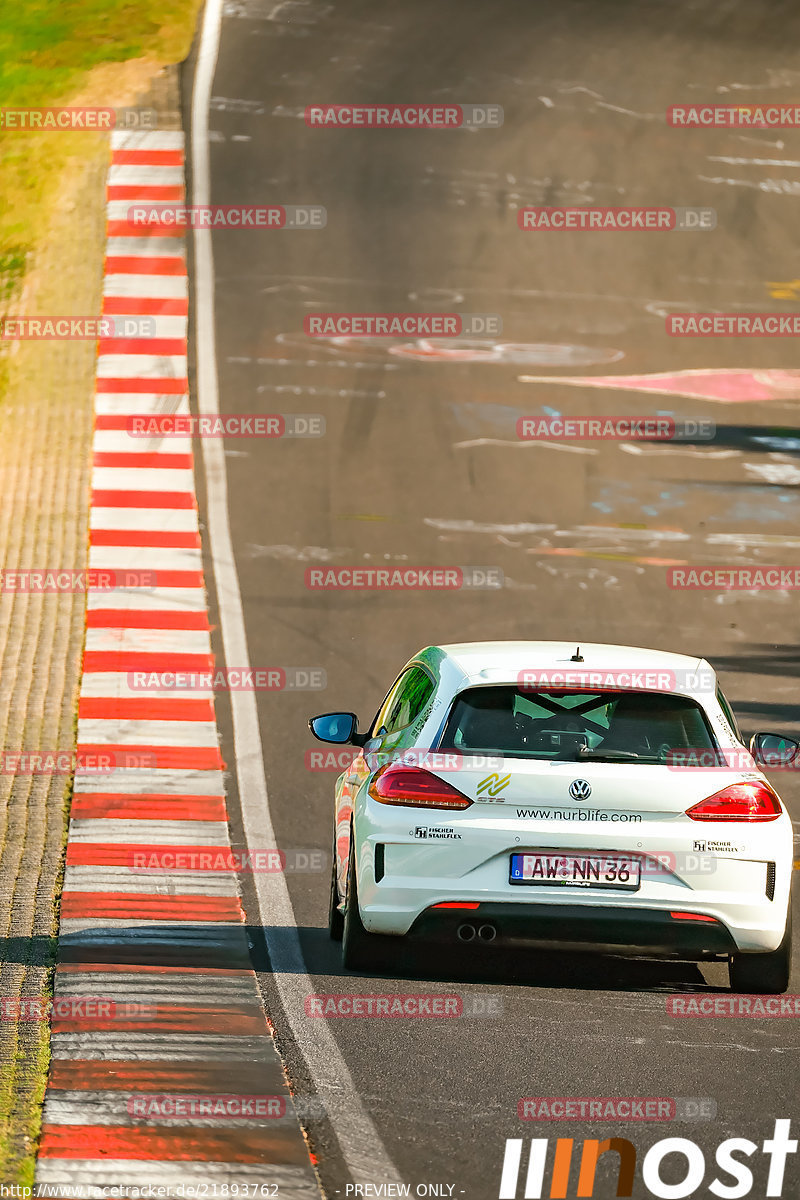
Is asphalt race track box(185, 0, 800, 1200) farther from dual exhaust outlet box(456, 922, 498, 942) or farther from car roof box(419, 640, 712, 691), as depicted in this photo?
car roof box(419, 640, 712, 691)

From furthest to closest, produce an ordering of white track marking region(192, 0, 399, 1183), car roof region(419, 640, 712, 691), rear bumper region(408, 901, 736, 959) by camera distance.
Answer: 1. car roof region(419, 640, 712, 691)
2. rear bumper region(408, 901, 736, 959)
3. white track marking region(192, 0, 399, 1183)

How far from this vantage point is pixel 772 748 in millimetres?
8367

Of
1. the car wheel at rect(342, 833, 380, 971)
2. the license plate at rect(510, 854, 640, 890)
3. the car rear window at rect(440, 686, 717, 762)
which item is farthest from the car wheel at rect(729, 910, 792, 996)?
the car wheel at rect(342, 833, 380, 971)

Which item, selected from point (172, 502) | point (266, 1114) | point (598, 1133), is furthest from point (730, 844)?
point (172, 502)

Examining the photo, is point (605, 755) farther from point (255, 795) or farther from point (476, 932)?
point (255, 795)

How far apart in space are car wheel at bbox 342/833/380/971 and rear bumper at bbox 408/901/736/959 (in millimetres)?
463

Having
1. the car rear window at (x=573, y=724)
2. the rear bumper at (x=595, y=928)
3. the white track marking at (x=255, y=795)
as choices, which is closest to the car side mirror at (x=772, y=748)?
the car rear window at (x=573, y=724)

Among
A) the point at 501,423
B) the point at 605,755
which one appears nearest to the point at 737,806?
the point at 605,755

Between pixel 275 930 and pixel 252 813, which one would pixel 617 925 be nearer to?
pixel 275 930

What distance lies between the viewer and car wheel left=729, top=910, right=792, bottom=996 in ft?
26.0

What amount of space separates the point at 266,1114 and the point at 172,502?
13424mm

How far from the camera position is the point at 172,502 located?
1948cm

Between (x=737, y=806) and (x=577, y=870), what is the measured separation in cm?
78

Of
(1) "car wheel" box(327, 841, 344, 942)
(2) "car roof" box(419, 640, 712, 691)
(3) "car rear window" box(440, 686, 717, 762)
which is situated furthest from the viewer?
(1) "car wheel" box(327, 841, 344, 942)
